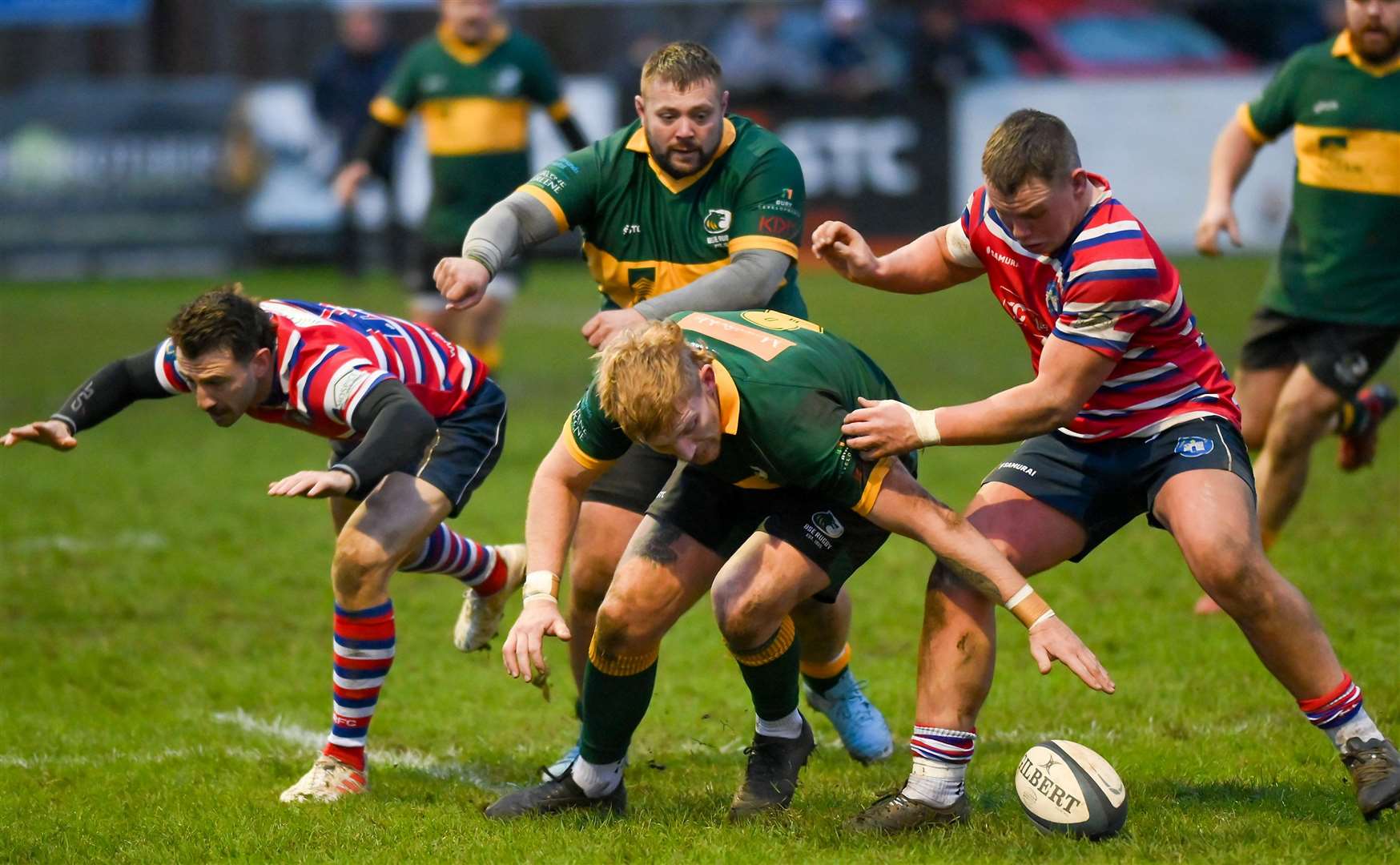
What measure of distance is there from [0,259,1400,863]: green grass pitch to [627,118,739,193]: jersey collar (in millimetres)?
1764

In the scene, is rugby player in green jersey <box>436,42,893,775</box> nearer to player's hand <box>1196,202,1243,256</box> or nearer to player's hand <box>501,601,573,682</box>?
player's hand <box>501,601,573,682</box>

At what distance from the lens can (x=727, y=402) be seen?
14.3ft

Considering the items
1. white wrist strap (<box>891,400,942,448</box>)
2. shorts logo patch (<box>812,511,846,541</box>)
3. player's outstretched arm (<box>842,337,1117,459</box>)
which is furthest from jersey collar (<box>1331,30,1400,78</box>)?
shorts logo patch (<box>812,511,846,541</box>)

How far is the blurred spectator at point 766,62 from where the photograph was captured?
64.4 ft

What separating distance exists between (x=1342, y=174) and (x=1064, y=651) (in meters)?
3.52

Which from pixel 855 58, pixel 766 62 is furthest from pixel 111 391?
pixel 855 58

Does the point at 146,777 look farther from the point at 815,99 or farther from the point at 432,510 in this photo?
the point at 815,99

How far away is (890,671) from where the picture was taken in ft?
20.5

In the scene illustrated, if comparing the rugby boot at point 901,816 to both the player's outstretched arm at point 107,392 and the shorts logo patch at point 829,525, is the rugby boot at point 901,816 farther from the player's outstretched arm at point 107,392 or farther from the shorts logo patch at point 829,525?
the player's outstretched arm at point 107,392

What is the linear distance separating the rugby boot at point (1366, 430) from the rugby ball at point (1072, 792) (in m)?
3.80

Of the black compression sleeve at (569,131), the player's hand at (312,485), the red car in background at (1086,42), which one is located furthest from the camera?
the red car in background at (1086,42)

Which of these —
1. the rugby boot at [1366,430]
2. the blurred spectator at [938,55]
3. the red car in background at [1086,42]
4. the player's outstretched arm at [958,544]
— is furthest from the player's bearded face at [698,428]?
the red car in background at [1086,42]

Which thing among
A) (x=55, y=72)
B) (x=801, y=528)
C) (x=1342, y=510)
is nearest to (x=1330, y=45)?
(x=1342, y=510)

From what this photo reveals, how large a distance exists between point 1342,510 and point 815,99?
1198 cm
